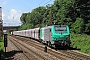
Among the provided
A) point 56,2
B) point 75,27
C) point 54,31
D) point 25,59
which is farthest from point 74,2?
point 25,59

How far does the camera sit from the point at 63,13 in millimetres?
63281

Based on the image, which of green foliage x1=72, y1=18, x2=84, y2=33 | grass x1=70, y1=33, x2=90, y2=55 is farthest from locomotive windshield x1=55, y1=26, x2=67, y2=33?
green foliage x1=72, y1=18, x2=84, y2=33

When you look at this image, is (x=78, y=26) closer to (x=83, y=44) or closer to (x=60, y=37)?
(x=83, y=44)

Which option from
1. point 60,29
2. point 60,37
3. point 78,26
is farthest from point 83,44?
point 78,26

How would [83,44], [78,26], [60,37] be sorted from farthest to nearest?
1. [78,26]
2. [83,44]
3. [60,37]

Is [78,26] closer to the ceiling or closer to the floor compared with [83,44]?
closer to the ceiling

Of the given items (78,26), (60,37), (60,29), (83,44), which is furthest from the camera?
(78,26)

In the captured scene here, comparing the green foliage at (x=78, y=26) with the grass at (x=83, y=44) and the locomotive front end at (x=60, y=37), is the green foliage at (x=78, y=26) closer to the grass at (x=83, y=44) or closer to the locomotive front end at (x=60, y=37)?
the grass at (x=83, y=44)

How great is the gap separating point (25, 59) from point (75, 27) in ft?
124

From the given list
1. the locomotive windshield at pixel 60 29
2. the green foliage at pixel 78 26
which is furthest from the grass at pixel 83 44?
the green foliage at pixel 78 26

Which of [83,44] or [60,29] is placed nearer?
[60,29]

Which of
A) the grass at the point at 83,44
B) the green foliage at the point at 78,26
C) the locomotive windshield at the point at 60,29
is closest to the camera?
the grass at the point at 83,44

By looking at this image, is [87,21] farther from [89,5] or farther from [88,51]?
[88,51]

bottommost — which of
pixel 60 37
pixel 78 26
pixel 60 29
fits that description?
pixel 60 37
